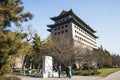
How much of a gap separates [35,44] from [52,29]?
126 feet

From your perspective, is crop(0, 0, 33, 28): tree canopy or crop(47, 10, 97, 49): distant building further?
crop(47, 10, 97, 49): distant building

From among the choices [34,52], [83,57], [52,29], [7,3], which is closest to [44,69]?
[7,3]

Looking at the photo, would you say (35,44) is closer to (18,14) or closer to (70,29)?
(18,14)

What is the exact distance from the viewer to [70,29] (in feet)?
236

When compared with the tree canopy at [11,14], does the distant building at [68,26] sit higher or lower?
higher

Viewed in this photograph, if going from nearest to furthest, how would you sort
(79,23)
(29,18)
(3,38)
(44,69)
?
(3,38) → (29,18) → (44,69) → (79,23)

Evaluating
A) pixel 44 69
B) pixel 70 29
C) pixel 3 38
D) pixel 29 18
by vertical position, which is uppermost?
pixel 70 29

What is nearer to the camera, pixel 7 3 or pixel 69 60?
pixel 7 3

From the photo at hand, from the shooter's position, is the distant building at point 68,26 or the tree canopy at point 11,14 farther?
the distant building at point 68,26

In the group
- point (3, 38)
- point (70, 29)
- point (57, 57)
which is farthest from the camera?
point (70, 29)

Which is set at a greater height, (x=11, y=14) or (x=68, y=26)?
(x=68, y=26)

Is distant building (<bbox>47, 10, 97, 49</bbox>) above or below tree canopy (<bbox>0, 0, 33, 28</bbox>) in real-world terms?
above

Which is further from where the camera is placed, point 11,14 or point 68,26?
point 68,26

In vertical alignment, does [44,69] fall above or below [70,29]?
below
